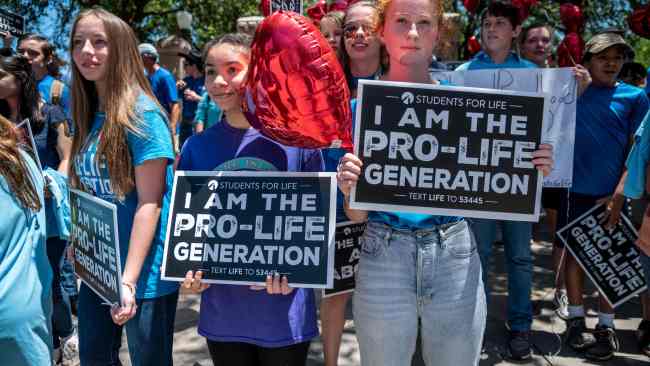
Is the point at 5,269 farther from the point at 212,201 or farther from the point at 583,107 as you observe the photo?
the point at 583,107

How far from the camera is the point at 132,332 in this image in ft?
6.94

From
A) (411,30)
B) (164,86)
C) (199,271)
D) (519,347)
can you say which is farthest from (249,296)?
(164,86)

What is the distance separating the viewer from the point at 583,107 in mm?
3762

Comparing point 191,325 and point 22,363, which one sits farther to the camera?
point 191,325

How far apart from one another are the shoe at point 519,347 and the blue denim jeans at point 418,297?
6.02 feet

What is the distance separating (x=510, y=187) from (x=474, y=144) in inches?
7.5

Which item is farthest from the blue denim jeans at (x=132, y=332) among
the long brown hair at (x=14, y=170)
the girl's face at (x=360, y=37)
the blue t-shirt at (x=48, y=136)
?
the girl's face at (x=360, y=37)

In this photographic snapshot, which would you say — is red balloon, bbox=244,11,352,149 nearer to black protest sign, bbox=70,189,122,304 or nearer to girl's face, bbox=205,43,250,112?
girl's face, bbox=205,43,250,112

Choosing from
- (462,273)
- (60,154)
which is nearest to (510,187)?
(462,273)

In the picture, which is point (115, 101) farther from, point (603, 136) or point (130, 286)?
point (603, 136)

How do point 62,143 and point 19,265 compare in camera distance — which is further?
point 62,143

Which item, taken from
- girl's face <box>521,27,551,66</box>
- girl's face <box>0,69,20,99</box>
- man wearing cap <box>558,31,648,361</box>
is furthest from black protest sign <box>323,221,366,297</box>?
girl's face <box>521,27,551,66</box>

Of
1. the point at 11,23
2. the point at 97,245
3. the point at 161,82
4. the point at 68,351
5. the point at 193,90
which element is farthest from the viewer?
the point at 193,90

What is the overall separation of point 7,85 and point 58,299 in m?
1.26
